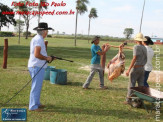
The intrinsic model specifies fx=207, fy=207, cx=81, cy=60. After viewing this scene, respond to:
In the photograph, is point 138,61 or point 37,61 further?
point 138,61

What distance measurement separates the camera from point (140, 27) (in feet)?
169

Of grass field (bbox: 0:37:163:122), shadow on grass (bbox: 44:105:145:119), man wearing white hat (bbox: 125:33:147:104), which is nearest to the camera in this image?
grass field (bbox: 0:37:163:122)

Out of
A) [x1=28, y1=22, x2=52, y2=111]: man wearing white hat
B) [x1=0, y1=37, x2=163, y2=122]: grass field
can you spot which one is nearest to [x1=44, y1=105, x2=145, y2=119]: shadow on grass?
[x1=0, y1=37, x2=163, y2=122]: grass field

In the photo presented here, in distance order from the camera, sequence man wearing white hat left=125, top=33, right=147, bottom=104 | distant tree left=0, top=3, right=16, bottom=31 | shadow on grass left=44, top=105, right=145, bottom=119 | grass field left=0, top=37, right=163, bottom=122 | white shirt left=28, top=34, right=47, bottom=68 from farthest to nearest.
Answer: distant tree left=0, top=3, right=16, bottom=31 → man wearing white hat left=125, top=33, right=147, bottom=104 → shadow on grass left=44, top=105, right=145, bottom=119 → grass field left=0, top=37, right=163, bottom=122 → white shirt left=28, top=34, right=47, bottom=68

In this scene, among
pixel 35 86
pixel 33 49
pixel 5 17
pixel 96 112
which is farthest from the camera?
pixel 5 17

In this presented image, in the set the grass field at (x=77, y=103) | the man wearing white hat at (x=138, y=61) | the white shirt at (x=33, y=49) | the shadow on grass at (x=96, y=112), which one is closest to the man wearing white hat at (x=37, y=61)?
the white shirt at (x=33, y=49)

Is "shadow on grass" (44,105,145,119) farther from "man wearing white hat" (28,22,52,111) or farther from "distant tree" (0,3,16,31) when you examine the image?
"distant tree" (0,3,16,31)

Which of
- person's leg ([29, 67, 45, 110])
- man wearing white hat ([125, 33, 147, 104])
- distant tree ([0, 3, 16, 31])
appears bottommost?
person's leg ([29, 67, 45, 110])

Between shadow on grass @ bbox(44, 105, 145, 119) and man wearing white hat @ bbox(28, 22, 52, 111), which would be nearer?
man wearing white hat @ bbox(28, 22, 52, 111)

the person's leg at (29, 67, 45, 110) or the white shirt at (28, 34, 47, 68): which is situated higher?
the white shirt at (28, 34, 47, 68)

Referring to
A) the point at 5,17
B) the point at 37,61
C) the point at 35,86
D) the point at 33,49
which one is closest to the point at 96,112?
the point at 35,86

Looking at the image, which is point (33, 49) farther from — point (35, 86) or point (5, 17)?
point (5, 17)

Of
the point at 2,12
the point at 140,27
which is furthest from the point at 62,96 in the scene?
the point at 140,27

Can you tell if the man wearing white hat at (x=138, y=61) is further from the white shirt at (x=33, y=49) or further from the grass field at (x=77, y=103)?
the white shirt at (x=33, y=49)
